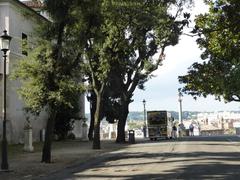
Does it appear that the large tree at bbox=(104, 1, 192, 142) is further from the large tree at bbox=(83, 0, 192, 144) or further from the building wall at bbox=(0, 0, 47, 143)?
the building wall at bbox=(0, 0, 47, 143)

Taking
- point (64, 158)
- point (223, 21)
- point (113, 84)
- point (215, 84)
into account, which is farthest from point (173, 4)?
point (223, 21)

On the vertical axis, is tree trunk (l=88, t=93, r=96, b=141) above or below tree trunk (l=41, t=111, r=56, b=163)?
above

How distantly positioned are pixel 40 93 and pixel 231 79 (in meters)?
23.1

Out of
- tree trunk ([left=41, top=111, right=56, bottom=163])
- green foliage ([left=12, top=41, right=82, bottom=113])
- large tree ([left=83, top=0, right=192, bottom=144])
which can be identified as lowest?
tree trunk ([left=41, top=111, right=56, bottom=163])

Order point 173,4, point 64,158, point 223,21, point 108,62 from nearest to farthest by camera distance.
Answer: point 223,21 < point 64,158 < point 108,62 < point 173,4

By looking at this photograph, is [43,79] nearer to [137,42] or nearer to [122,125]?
[137,42]

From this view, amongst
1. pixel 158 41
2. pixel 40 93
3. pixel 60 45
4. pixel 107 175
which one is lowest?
pixel 107 175

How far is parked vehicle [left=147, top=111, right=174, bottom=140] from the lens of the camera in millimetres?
60594

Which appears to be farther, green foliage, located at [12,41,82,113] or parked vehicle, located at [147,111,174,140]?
parked vehicle, located at [147,111,174,140]

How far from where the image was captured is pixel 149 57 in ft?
155

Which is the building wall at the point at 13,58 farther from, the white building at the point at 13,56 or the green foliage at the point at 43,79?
the green foliage at the point at 43,79

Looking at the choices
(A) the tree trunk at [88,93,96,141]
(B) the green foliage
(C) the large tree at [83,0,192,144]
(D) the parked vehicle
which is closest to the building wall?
(C) the large tree at [83,0,192,144]

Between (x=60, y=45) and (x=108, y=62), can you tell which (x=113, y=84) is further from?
(x=60, y=45)

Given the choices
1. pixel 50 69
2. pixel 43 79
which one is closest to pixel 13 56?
pixel 43 79
